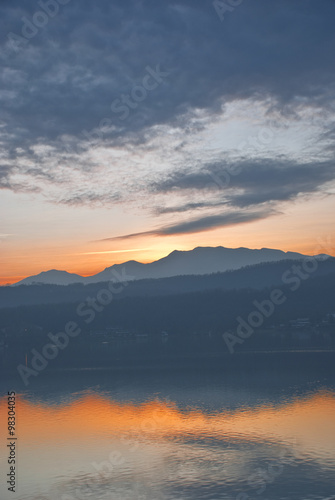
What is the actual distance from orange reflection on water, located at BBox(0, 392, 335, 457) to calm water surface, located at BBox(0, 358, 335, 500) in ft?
0.18

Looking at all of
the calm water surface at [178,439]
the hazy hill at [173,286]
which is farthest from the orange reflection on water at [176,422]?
the hazy hill at [173,286]

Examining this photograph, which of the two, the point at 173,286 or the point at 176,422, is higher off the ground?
the point at 173,286

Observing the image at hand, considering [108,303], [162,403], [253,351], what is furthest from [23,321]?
[162,403]

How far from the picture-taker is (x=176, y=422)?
25281 millimetres

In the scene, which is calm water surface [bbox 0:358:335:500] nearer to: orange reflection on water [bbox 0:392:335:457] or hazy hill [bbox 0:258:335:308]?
orange reflection on water [bbox 0:392:335:457]

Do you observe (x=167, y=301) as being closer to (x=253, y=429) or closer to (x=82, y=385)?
(x=82, y=385)

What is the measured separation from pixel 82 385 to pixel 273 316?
48816 millimetres

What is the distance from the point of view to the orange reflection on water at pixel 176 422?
22.4m

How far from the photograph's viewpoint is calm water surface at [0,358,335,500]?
16641 millimetres

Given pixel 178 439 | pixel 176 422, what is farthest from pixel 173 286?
pixel 178 439

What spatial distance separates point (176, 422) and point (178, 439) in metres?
2.92

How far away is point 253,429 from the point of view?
23.2 metres

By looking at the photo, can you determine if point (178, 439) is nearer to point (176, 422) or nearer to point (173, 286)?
point (176, 422)

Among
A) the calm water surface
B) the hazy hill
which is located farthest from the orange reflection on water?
the hazy hill
